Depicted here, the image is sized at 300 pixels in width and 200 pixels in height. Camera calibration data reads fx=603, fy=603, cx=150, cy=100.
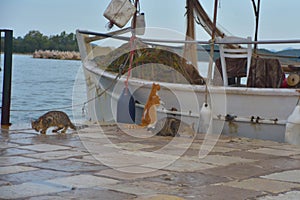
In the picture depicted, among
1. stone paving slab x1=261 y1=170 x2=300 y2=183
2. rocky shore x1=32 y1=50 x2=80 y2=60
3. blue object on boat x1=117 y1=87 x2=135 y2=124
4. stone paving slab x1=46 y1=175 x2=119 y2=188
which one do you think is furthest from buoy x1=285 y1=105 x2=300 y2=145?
rocky shore x1=32 y1=50 x2=80 y2=60

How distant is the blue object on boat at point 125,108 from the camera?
7.37m

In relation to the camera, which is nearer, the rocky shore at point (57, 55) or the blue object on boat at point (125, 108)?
the blue object on boat at point (125, 108)

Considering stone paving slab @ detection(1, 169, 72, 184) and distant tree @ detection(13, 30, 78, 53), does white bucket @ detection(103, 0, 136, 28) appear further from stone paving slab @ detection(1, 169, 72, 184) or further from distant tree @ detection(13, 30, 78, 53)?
stone paving slab @ detection(1, 169, 72, 184)

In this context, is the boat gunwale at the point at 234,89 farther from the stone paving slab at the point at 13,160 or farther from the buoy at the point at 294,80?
the stone paving slab at the point at 13,160

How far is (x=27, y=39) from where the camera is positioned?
9531 mm

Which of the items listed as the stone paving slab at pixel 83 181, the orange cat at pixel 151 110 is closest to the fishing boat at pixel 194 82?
the orange cat at pixel 151 110

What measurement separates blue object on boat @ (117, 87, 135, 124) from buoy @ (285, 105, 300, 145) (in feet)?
6.72

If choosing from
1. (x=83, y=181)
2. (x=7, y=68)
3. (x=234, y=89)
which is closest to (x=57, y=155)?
(x=83, y=181)

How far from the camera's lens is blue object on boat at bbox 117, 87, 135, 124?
7367 mm

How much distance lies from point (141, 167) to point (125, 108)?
329cm

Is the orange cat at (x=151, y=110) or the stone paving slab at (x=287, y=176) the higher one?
the orange cat at (x=151, y=110)

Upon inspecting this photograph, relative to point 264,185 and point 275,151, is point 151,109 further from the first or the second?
point 264,185

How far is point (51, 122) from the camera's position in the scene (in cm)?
590

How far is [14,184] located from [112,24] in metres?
4.25
